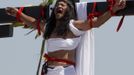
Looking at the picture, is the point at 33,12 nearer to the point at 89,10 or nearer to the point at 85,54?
the point at 89,10

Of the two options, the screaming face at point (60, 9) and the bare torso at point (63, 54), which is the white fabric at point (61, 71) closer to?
the bare torso at point (63, 54)

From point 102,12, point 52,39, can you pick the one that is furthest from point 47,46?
point 102,12

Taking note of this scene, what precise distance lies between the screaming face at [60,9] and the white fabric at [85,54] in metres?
0.18

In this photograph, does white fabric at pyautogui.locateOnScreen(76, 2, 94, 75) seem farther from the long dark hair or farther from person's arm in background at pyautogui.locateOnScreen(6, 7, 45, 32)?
person's arm in background at pyautogui.locateOnScreen(6, 7, 45, 32)

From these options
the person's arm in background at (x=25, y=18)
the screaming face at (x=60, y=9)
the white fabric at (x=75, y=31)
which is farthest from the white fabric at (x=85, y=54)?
the person's arm in background at (x=25, y=18)

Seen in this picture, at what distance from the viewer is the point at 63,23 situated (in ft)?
19.5

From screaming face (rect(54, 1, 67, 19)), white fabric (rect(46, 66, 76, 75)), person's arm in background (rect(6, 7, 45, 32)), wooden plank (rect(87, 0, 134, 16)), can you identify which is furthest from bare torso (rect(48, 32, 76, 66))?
person's arm in background (rect(6, 7, 45, 32))

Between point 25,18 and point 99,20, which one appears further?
point 25,18

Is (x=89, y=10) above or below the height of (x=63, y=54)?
above

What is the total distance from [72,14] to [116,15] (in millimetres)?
449

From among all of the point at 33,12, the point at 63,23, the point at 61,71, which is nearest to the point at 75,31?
the point at 63,23

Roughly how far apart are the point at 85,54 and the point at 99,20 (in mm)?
368

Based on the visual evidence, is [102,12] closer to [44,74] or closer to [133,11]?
[133,11]

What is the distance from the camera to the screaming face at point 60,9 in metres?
5.93
